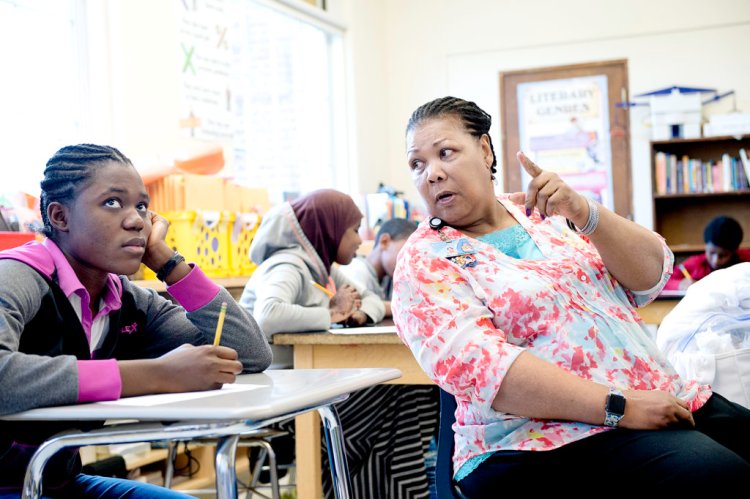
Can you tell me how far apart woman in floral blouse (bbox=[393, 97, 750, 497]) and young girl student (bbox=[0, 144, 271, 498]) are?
0.38 meters

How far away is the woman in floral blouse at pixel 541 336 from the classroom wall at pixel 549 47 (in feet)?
15.7

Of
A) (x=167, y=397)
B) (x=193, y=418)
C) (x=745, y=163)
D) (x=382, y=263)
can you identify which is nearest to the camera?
(x=193, y=418)

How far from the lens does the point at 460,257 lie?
1.57m

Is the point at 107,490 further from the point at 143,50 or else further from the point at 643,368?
the point at 143,50

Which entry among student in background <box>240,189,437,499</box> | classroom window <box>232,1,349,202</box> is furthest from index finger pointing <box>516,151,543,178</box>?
classroom window <box>232,1,349,202</box>

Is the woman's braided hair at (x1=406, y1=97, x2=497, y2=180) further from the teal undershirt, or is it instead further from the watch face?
the watch face

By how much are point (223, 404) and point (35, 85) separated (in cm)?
299

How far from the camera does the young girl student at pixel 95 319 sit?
1227mm

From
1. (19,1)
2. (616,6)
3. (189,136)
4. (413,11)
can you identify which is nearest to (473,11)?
(413,11)

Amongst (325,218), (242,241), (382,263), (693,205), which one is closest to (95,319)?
(325,218)

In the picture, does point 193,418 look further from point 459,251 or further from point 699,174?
point 699,174

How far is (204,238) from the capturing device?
3703 millimetres

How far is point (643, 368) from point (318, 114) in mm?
4996

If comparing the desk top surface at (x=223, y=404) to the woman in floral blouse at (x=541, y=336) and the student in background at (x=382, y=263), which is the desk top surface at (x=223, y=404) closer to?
the woman in floral blouse at (x=541, y=336)
